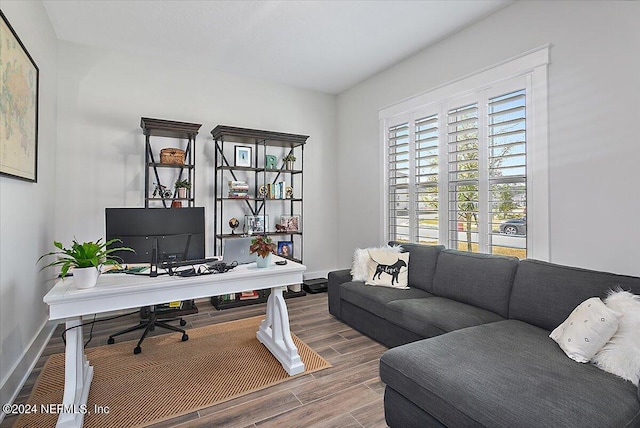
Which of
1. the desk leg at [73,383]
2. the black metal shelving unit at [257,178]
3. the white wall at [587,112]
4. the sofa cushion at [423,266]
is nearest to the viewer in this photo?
the desk leg at [73,383]

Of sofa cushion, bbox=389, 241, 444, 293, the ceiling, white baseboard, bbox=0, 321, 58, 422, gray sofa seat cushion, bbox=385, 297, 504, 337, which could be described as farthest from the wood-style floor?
the ceiling

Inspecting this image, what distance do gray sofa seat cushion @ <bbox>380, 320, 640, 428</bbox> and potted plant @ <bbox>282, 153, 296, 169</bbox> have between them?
10.3ft

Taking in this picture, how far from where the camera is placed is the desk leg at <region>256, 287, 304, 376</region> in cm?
242

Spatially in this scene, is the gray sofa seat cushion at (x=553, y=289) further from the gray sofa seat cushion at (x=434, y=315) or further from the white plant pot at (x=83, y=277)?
the white plant pot at (x=83, y=277)

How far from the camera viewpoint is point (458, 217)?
11.0ft

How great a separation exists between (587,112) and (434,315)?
1.89 meters

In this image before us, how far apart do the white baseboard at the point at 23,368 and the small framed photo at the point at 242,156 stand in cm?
259

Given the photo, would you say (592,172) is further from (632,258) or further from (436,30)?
(436,30)

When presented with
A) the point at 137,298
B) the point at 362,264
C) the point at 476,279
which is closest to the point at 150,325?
the point at 137,298

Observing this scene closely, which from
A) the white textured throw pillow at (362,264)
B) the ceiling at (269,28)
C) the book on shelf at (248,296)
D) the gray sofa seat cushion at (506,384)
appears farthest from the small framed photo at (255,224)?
the gray sofa seat cushion at (506,384)

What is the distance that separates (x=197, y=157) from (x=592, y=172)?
3993mm

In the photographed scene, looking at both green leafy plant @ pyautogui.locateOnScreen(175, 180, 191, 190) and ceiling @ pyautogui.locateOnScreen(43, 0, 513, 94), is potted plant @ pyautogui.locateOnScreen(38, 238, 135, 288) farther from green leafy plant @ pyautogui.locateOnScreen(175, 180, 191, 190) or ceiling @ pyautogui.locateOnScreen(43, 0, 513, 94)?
ceiling @ pyautogui.locateOnScreen(43, 0, 513, 94)

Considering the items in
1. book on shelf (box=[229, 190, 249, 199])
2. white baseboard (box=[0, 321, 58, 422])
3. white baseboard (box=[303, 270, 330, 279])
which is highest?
book on shelf (box=[229, 190, 249, 199])

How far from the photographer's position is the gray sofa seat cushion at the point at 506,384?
1.29m
